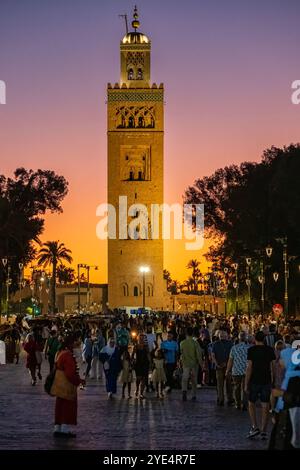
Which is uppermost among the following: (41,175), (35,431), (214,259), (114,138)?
(114,138)

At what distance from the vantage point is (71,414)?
15492 millimetres

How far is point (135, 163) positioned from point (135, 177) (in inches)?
60.0

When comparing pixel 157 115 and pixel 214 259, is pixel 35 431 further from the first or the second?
pixel 157 115

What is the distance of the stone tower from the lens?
357 feet

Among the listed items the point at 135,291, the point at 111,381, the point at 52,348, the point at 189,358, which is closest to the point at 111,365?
the point at 111,381

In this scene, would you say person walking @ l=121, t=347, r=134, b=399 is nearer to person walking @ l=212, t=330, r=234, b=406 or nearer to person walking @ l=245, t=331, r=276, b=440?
person walking @ l=212, t=330, r=234, b=406

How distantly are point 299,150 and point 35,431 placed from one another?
42.8 m

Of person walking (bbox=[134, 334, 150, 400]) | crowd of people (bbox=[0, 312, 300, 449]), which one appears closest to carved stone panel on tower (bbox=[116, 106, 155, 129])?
crowd of people (bbox=[0, 312, 300, 449])

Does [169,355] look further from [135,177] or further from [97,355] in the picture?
[135,177]

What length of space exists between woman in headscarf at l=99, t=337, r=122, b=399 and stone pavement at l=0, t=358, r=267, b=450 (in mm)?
271

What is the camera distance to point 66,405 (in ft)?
51.4

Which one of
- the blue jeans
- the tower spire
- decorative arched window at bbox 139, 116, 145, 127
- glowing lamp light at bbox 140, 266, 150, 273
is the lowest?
the blue jeans
